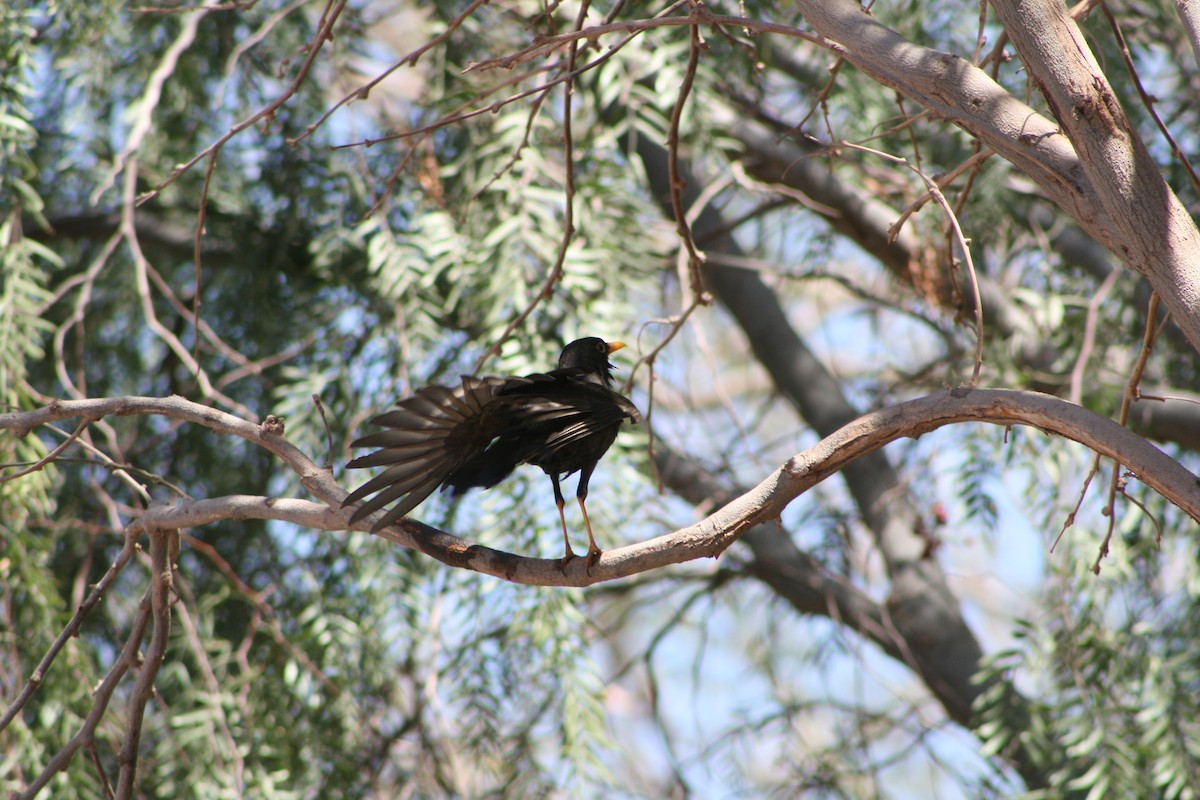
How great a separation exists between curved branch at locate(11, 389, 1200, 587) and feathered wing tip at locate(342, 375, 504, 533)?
0.26 ft

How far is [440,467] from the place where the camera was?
2402 mm

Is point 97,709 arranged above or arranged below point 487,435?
below

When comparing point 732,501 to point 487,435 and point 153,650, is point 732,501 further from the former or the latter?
point 153,650

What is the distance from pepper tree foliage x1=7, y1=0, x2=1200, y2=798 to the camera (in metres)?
3.63

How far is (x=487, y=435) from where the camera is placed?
8.22 feet

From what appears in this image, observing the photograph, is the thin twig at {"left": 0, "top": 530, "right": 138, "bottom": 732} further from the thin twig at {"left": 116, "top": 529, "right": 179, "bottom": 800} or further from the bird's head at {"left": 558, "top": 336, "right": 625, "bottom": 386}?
the bird's head at {"left": 558, "top": 336, "right": 625, "bottom": 386}

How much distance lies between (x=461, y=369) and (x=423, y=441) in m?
1.72

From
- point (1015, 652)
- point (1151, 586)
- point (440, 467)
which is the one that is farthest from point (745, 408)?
point (440, 467)

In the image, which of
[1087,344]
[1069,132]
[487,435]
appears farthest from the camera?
[1087,344]

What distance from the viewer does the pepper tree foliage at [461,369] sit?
143 inches

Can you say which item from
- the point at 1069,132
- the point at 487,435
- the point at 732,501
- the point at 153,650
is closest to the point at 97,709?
the point at 153,650

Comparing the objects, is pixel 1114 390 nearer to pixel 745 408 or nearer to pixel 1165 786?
pixel 1165 786

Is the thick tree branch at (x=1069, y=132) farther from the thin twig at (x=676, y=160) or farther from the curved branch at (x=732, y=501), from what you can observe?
the thin twig at (x=676, y=160)

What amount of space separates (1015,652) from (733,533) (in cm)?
224
